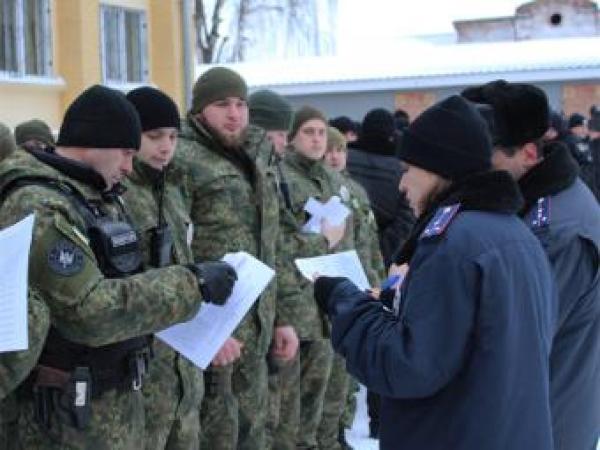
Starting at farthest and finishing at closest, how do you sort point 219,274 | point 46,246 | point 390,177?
point 390,177, point 219,274, point 46,246

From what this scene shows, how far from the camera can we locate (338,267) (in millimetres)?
3547

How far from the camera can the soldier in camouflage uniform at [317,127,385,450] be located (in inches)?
204

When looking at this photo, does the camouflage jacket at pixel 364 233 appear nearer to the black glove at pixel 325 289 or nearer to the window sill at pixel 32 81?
the black glove at pixel 325 289

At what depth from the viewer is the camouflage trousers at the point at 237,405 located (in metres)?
3.79

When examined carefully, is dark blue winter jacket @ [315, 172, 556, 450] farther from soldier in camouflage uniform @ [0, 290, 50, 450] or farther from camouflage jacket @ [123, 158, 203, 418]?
camouflage jacket @ [123, 158, 203, 418]

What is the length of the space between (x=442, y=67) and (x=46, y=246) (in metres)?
19.0

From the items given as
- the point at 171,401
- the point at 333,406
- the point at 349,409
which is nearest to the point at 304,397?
the point at 333,406

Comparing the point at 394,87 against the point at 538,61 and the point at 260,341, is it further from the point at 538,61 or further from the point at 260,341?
the point at 260,341

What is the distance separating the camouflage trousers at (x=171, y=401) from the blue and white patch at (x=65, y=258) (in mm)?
871

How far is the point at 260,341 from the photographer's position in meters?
3.96

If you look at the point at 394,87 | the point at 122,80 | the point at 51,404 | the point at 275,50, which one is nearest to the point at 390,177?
the point at 51,404

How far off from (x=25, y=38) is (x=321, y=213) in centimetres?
585

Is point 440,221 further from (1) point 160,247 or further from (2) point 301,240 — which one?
(2) point 301,240

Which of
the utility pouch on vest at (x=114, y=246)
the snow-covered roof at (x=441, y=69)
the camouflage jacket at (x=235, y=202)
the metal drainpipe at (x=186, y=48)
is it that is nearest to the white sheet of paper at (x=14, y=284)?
the utility pouch on vest at (x=114, y=246)
